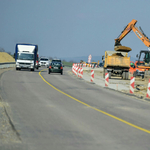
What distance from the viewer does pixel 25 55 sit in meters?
43.4

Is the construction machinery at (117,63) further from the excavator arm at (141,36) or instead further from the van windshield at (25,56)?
→ the van windshield at (25,56)

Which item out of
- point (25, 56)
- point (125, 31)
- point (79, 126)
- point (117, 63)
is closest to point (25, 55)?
point (25, 56)

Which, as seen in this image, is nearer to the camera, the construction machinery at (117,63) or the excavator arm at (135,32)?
the construction machinery at (117,63)

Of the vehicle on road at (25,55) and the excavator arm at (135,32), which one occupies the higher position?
the excavator arm at (135,32)

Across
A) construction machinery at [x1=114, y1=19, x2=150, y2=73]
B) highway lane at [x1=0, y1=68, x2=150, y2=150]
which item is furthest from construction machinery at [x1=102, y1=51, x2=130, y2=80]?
highway lane at [x1=0, y1=68, x2=150, y2=150]

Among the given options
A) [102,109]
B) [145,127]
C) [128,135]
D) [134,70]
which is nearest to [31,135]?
[128,135]

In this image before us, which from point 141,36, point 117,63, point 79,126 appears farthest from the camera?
point 141,36

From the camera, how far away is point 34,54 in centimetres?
4356

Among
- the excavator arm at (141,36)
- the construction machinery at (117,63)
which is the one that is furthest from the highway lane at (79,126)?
the excavator arm at (141,36)

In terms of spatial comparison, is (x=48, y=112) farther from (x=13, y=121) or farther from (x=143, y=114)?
(x=143, y=114)

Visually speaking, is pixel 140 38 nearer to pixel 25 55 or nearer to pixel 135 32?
pixel 135 32

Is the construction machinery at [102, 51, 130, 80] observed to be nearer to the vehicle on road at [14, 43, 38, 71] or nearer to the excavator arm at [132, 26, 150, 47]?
the excavator arm at [132, 26, 150, 47]

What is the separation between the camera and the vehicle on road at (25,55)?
43.2 m

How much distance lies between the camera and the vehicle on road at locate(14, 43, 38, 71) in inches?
1699
